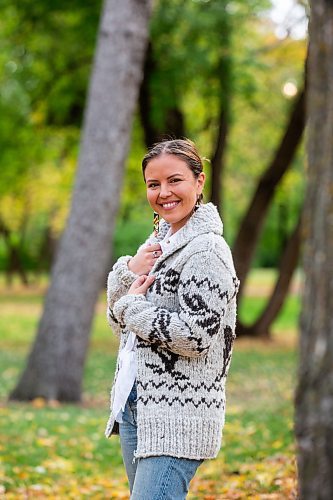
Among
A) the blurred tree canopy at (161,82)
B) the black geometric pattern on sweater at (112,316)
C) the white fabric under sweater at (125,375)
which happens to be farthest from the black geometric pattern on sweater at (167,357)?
the blurred tree canopy at (161,82)

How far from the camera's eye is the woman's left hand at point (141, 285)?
3412 millimetres

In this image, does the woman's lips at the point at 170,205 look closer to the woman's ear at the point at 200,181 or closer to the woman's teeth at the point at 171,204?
the woman's teeth at the point at 171,204

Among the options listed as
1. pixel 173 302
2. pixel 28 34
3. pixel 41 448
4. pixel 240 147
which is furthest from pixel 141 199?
pixel 173 302

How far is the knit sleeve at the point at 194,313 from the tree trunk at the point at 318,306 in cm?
68

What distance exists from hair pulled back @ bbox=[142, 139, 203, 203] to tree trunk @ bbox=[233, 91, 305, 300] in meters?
14.6

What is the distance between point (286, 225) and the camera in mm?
42312

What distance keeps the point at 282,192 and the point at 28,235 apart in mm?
23330

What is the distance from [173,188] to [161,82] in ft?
42.9

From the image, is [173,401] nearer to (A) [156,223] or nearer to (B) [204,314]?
(B) [204,314]

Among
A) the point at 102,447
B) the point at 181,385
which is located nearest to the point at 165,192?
the point at 181,385

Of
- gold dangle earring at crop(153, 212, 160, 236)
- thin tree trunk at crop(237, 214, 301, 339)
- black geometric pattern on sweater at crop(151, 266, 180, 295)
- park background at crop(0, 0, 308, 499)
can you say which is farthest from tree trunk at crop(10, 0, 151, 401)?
thin tree trunk at crop(237, 214, 301, 339)

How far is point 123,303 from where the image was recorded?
3.40 m

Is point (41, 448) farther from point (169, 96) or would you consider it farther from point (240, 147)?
point (240, 147)

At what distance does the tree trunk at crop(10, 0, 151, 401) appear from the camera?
10.8m
